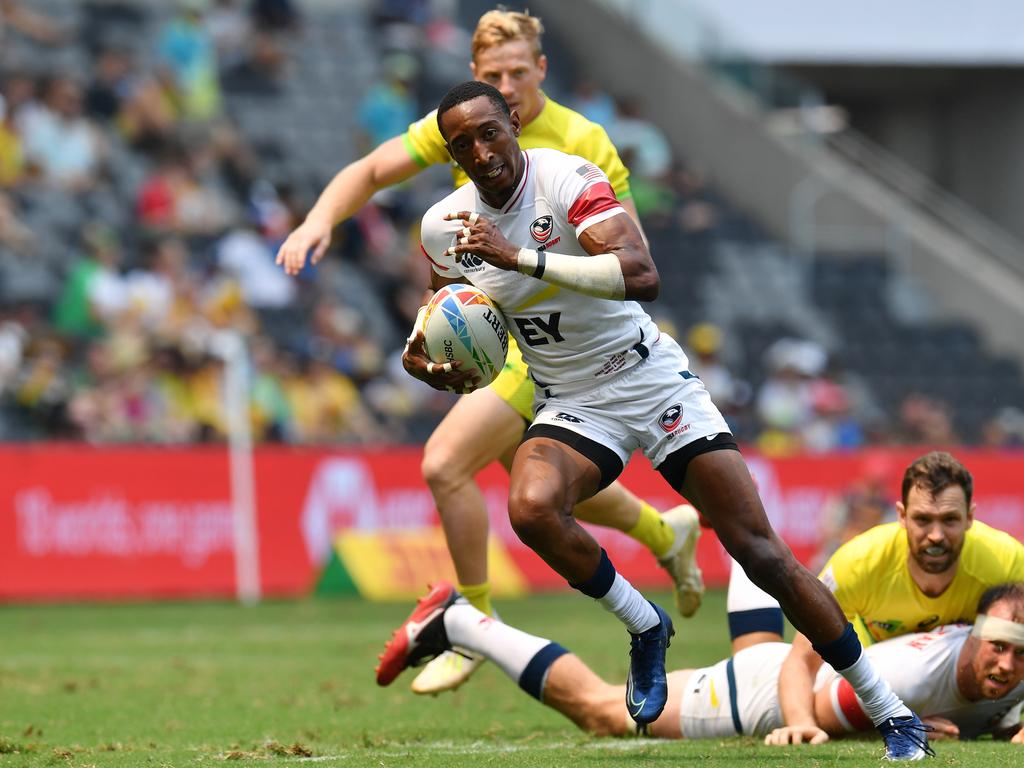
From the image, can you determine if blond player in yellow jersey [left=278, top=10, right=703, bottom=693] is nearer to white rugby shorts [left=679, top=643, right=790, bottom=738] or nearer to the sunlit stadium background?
white rugby shorts [left=679, top=643, right=790, bottom=738]

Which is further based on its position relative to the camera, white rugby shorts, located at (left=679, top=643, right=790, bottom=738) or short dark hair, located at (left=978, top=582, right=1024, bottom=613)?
white rugby shorts, located at (left=679, top=643, right=790, bottom=738)

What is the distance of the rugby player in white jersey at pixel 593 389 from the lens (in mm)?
6395

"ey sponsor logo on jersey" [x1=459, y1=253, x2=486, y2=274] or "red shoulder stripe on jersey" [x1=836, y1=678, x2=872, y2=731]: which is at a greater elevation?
"ey sponsor logo on jersey" [x1=459, y1=253, x2=486, y2=274]

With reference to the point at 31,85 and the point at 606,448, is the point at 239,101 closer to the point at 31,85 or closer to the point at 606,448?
the point at 31,85

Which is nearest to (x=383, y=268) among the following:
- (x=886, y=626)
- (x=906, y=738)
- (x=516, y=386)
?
(x=516, y=386)

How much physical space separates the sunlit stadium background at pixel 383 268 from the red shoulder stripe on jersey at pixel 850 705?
250 inches

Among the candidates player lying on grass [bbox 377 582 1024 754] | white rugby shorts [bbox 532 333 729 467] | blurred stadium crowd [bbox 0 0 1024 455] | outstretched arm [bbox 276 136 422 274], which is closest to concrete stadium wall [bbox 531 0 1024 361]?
blurred stadium crowd [bbox 0 0 1024 455]

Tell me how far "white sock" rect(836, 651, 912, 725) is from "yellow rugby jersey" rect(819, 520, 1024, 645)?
2.15 feet

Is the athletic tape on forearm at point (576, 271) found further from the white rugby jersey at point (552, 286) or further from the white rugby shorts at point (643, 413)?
the white rugby shorts at point (643, 413)

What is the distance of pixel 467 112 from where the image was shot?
6.39 m

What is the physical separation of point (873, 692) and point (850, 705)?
600 millimetres

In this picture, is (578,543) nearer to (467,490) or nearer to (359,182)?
(467,490)

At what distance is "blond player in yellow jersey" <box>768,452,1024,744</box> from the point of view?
22.8ft

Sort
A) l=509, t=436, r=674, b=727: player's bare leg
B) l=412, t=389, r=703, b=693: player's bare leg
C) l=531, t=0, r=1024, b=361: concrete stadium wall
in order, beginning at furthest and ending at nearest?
l=531, t=0, r=1024, b=361: concrete stadium wall < l=412, t=389, r=703, b=693: player's bare leg < l=509, t=436, r=674, b=727: player's bare leg
